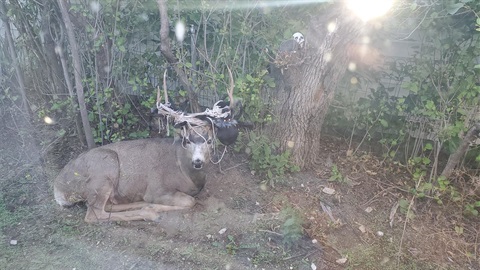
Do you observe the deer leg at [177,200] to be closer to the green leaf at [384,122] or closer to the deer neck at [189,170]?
the deer neck at [189,170]

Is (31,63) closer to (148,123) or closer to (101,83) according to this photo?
(101,83)

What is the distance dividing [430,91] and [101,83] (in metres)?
4.44

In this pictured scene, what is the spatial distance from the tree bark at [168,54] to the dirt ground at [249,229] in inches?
36.4

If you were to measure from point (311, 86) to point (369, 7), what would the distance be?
112 centimetres

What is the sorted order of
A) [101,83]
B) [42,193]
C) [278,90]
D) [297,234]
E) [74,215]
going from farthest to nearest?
[101,83], [278,90], [42,193], [74,215], [297,234]

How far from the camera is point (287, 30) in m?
5.04

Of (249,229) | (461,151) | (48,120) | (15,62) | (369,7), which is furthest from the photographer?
(48,120)

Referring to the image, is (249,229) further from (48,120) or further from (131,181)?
(48,120)

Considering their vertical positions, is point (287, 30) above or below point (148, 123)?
above

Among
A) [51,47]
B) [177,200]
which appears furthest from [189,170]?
[51,47]

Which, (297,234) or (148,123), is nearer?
(297,234)

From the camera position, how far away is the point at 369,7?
14.7 ft

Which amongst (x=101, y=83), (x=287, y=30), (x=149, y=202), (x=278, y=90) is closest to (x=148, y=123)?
(x=101, y=83)

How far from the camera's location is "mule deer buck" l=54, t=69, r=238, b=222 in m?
4.48
